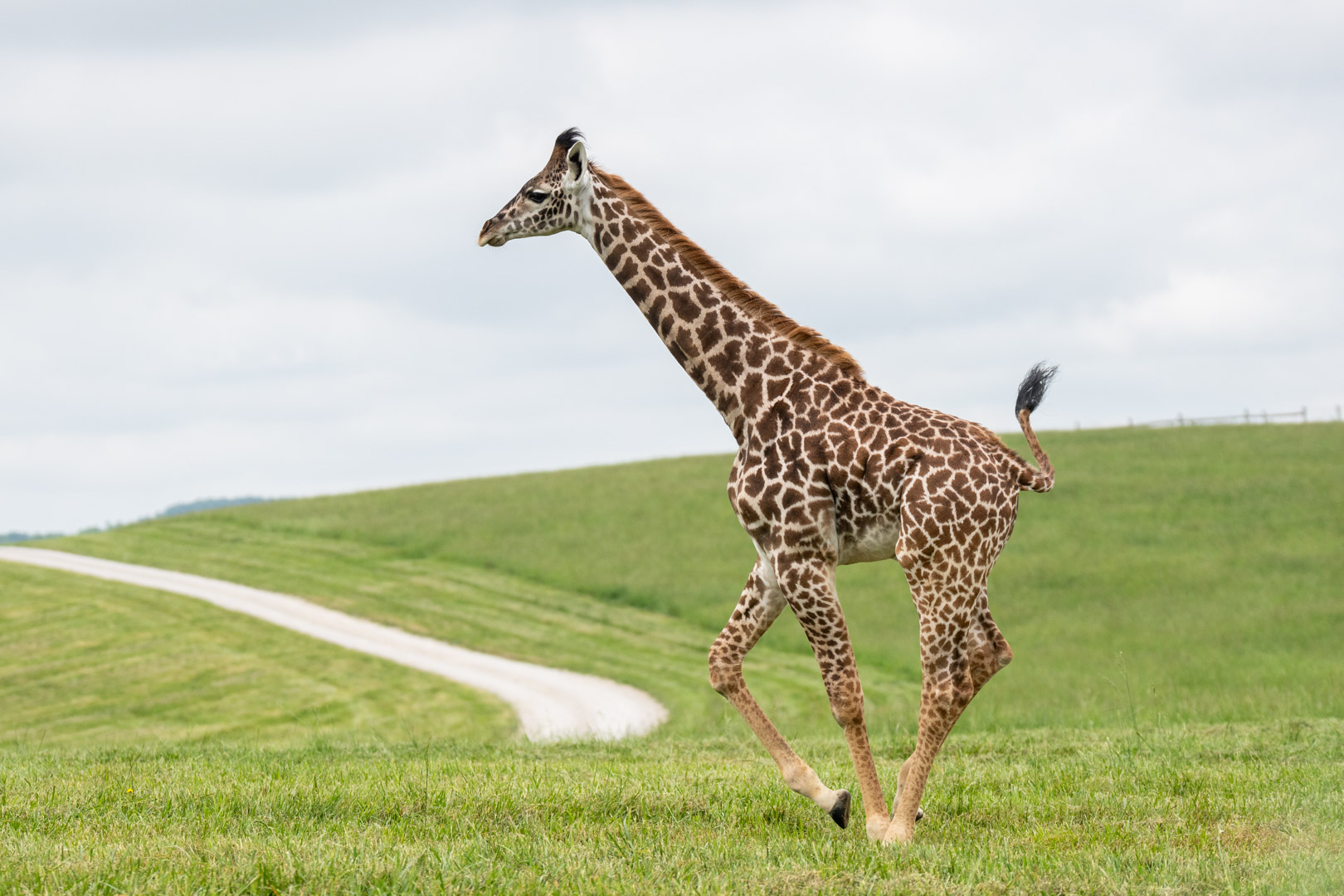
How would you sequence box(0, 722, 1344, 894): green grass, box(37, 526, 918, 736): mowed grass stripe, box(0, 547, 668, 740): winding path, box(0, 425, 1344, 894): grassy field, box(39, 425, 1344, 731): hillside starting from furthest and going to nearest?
box(39, 425, 1344, 731): hillside → box(37, 526, 918, 736): mowed grass stripe → box(0, 547, 668, 740): winding path → box(0, 425, 1344, 894): grassy field → box(0, 722, 1344, 894): green grass

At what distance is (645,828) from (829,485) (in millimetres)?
2302

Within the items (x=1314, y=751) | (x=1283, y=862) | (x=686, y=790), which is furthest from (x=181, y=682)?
(x=1283, y=862)

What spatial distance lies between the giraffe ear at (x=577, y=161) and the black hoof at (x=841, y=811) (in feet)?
14.3

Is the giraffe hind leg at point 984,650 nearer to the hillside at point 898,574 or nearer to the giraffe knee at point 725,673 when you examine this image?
the giraffe knee at point 725,673

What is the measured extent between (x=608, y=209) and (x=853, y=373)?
2.06 meters

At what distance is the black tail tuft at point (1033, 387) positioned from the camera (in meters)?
7.76

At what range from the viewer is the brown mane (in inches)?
300

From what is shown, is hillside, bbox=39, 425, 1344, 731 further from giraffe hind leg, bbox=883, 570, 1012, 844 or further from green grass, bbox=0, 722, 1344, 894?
giraffe hind leg, bbox=883, 570, 1012, 844

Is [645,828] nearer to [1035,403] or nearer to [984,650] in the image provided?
[984,650]

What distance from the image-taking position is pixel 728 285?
25.8 ft

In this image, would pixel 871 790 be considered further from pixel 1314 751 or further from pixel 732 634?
pixel 1314 751

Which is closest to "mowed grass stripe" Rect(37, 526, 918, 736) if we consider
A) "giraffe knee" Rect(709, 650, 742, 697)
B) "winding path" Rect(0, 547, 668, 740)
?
"winding path" Rect(0, 547, 668, 740)

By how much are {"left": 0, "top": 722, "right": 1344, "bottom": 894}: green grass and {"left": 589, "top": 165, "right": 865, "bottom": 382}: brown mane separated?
118 inches

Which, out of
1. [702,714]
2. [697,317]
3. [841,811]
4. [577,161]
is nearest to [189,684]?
[702,714]
